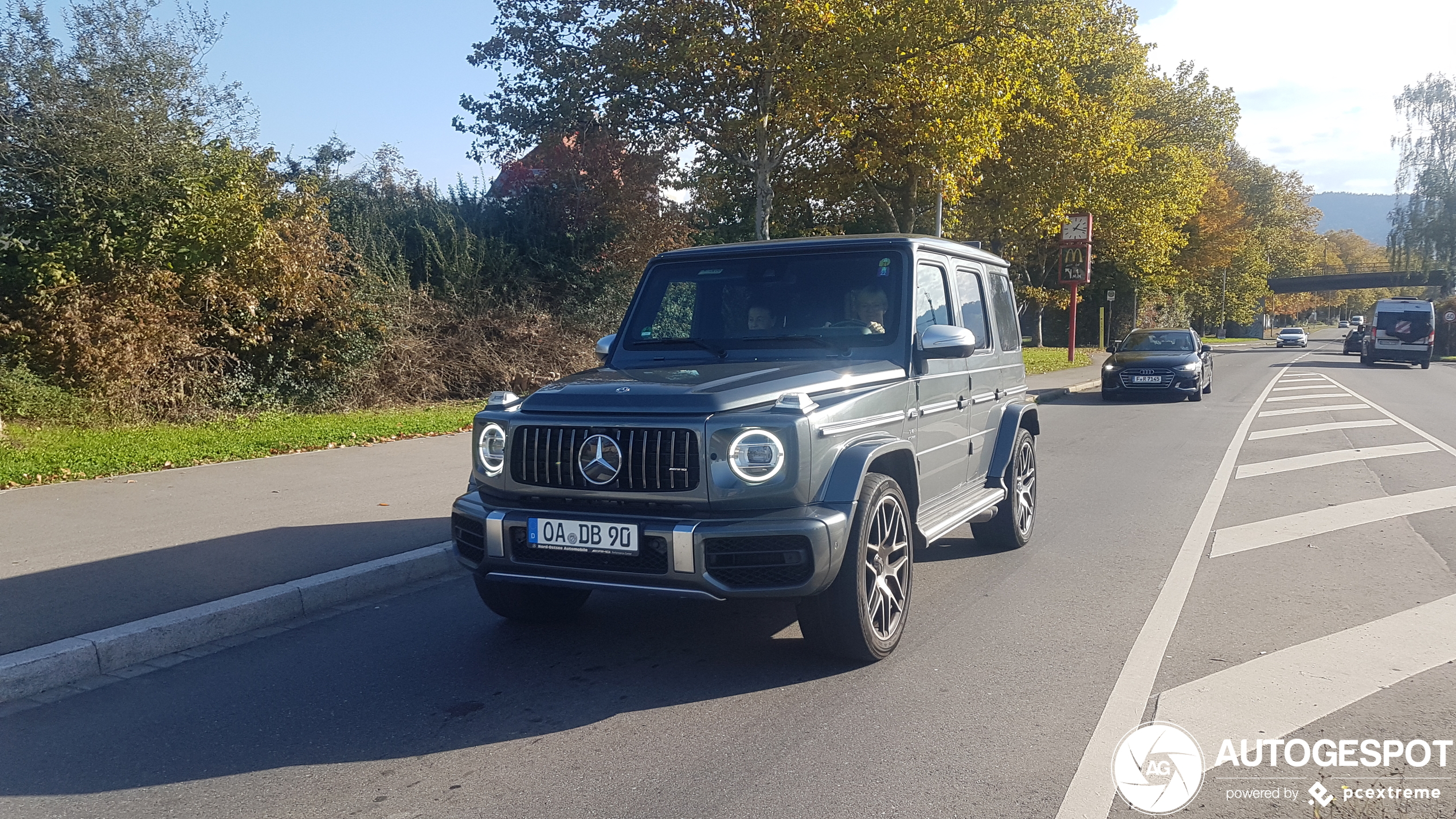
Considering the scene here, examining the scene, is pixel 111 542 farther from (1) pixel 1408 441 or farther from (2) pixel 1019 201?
(2) pixel 1019 201

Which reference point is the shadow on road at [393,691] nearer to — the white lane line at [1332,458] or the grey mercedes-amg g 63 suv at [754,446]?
the grey mercedes-amg g 63 suv at [754,446]

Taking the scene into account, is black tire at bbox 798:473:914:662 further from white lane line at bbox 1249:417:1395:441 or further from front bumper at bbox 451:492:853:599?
white lane line at bbox 1249:417:1395:441

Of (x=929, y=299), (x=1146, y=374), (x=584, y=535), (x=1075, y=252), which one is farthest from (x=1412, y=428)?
(x=1075, y=252)

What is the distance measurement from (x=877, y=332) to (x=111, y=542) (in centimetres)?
504

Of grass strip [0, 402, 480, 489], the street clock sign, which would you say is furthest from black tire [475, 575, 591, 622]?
the street clock sign

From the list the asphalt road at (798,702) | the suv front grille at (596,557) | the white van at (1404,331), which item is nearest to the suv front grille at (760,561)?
the suv front grille at (596,557)

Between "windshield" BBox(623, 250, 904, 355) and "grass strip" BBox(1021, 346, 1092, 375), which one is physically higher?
"windshield" BBox(623, 250, 904, 355)

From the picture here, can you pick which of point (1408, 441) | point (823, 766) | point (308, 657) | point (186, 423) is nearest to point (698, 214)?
point (186, 423)

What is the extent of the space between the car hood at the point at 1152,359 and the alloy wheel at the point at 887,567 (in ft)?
55.8

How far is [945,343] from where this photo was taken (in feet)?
17.0

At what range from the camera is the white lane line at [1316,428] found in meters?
14.2

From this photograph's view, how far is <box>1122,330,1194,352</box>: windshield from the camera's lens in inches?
834

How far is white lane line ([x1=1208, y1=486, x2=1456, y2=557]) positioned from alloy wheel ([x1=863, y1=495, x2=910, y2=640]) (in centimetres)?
316

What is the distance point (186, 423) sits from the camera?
12.0 metres
